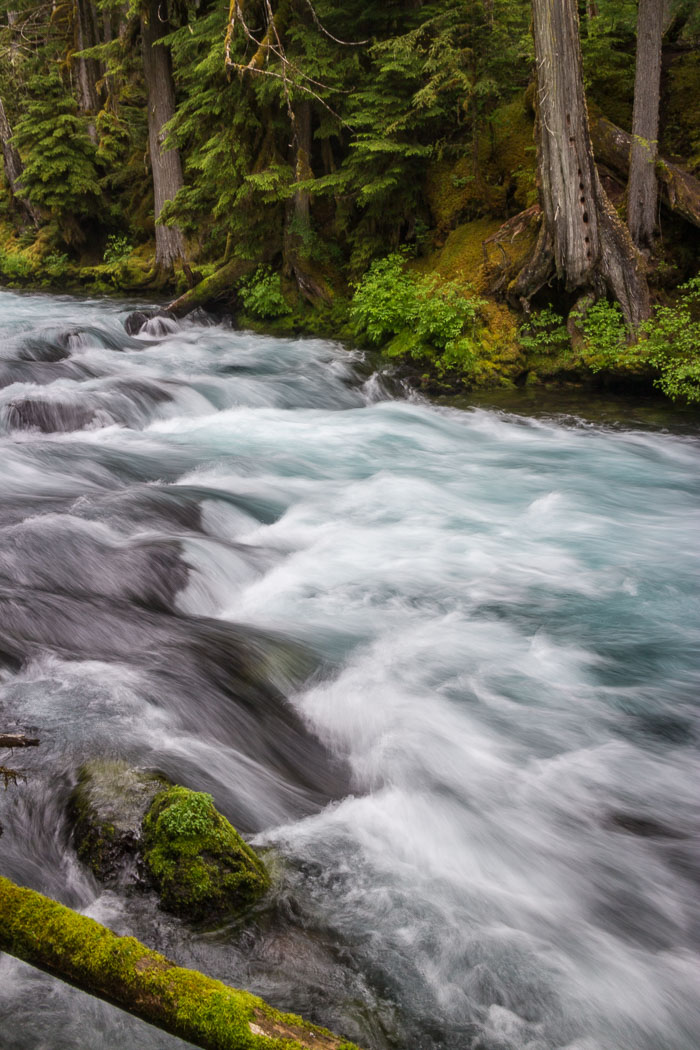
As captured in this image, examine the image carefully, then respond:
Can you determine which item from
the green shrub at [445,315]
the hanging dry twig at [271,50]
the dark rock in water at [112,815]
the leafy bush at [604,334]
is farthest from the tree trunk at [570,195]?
the dark rock in water at [112,815]

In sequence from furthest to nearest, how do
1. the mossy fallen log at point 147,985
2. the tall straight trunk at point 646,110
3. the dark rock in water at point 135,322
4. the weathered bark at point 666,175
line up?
the dark rock in water at point 135,322
the weathered bark at point 666,175
the tall straight trunk at point 646,110
the mossy fallen log at point 147,985

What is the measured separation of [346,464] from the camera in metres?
8.76

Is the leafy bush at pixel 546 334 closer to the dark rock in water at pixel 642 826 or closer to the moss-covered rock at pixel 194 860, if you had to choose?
the dark rock in water at pixel 642 826

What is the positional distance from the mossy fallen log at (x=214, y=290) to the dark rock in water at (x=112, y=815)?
12405mm

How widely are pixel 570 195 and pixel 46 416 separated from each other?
7036 millimetres

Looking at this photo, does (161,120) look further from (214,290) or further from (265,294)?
(265,294)

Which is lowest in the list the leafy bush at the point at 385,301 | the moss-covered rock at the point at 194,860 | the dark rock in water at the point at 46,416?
the moss-covered rock at the point at 194,860

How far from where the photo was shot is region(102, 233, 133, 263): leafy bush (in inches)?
785

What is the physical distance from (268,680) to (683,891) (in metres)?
2.37

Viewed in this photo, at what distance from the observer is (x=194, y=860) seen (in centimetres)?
263

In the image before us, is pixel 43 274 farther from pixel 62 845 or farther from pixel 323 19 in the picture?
pixel 62 845

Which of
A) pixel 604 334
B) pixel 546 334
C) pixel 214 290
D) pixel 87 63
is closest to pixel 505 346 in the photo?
pixel 546 334

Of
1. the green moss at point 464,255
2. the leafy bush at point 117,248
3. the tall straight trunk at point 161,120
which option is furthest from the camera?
the leafy bush at point 117,248

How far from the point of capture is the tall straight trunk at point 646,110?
9.60 metres
